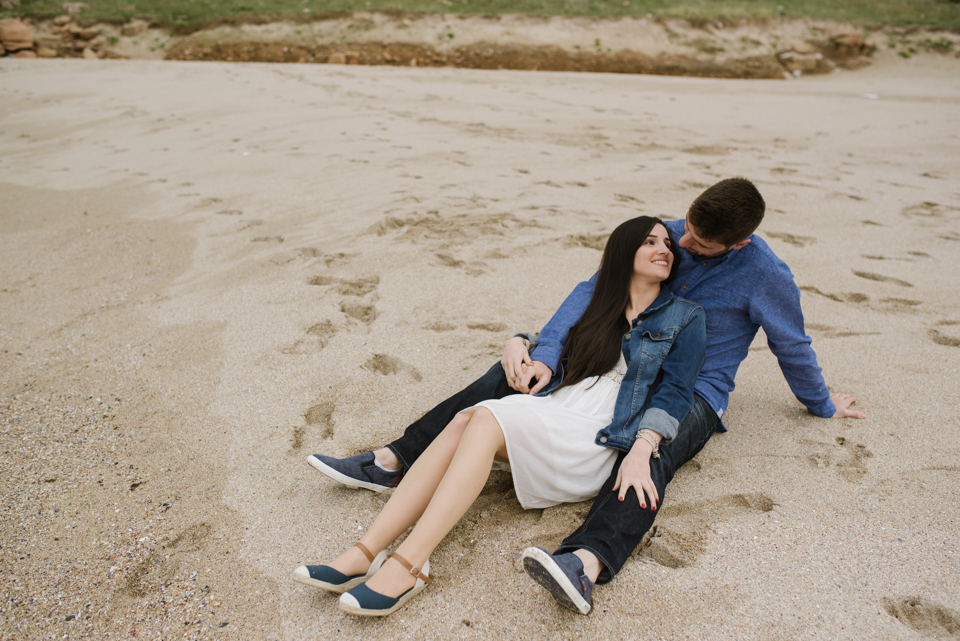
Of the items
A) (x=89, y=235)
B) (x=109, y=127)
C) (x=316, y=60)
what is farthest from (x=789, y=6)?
(x=89, y=235)

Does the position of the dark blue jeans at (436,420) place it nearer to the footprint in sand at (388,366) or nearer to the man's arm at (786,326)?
the footprint in sand at (388,366)

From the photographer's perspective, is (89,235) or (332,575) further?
(89,235)

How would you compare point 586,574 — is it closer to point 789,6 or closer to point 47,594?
point 47,594

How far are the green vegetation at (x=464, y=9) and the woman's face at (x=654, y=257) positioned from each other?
13187 mm

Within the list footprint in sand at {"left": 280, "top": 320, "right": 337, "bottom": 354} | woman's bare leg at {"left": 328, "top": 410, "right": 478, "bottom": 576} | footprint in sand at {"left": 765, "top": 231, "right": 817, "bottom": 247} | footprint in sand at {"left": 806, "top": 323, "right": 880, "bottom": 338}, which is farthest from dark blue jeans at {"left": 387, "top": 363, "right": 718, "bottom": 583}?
footprint in sand at {"left": 765, "top": 231, "right": 817, "bottom": 247}

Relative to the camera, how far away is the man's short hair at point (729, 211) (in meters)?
1.94

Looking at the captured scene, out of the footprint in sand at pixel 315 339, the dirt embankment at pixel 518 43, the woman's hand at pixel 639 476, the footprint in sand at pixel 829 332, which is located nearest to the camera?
the woman's hand at pixel 639 476

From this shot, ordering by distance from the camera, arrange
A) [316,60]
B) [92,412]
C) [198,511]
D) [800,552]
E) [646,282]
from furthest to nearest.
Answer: [316,60] < [92,412] < [646,282] < [198,511] < [800,552]

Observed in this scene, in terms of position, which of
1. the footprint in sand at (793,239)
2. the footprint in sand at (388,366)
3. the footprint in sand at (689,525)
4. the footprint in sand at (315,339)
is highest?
the footprint in sand at (793,239)

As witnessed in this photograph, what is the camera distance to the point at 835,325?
10.3 ft

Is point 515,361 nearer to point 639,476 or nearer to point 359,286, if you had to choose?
point 639,476

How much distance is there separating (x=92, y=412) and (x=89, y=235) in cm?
229

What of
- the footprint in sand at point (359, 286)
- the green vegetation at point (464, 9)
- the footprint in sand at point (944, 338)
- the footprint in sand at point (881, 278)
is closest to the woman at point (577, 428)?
the footprint in sand at point (359, 286)

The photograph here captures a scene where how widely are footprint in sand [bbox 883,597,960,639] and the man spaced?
0.64 metres
